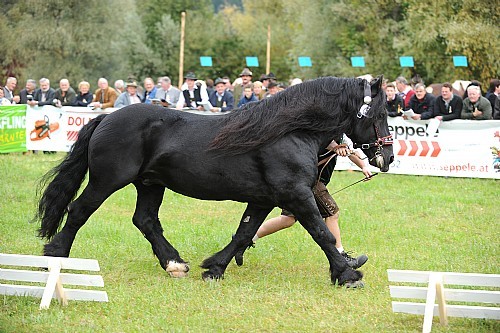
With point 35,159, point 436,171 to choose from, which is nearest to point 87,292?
point 436,171

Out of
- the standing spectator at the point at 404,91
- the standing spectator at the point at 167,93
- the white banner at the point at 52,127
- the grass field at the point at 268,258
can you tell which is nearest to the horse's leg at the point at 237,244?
the grass field at the point at 268,258

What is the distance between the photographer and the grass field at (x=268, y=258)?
6605mm

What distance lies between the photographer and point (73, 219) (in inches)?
321

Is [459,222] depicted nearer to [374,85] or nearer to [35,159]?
[374,85]

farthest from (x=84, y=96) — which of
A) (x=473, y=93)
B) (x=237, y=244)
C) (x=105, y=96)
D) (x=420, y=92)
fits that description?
(x=237, y=244)

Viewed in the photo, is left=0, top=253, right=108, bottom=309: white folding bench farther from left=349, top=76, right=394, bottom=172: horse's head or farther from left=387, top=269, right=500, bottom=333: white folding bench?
left=349, top=76, right=394, bottom=172: horse's head

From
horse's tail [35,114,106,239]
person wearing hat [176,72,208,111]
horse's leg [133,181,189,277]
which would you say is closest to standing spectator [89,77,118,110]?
person wearing hat [176,72,208,111]

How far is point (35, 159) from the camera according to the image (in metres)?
18.0

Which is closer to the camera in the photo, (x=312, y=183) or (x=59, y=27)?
(x=312, y=183)

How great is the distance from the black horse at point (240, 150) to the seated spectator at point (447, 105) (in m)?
8.39

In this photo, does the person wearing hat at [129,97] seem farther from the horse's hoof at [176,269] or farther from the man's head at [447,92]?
the horse's hoof at [176,269]

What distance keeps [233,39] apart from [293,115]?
4432cm

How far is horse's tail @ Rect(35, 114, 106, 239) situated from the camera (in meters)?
8.30

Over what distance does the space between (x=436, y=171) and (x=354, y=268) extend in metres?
8.04
